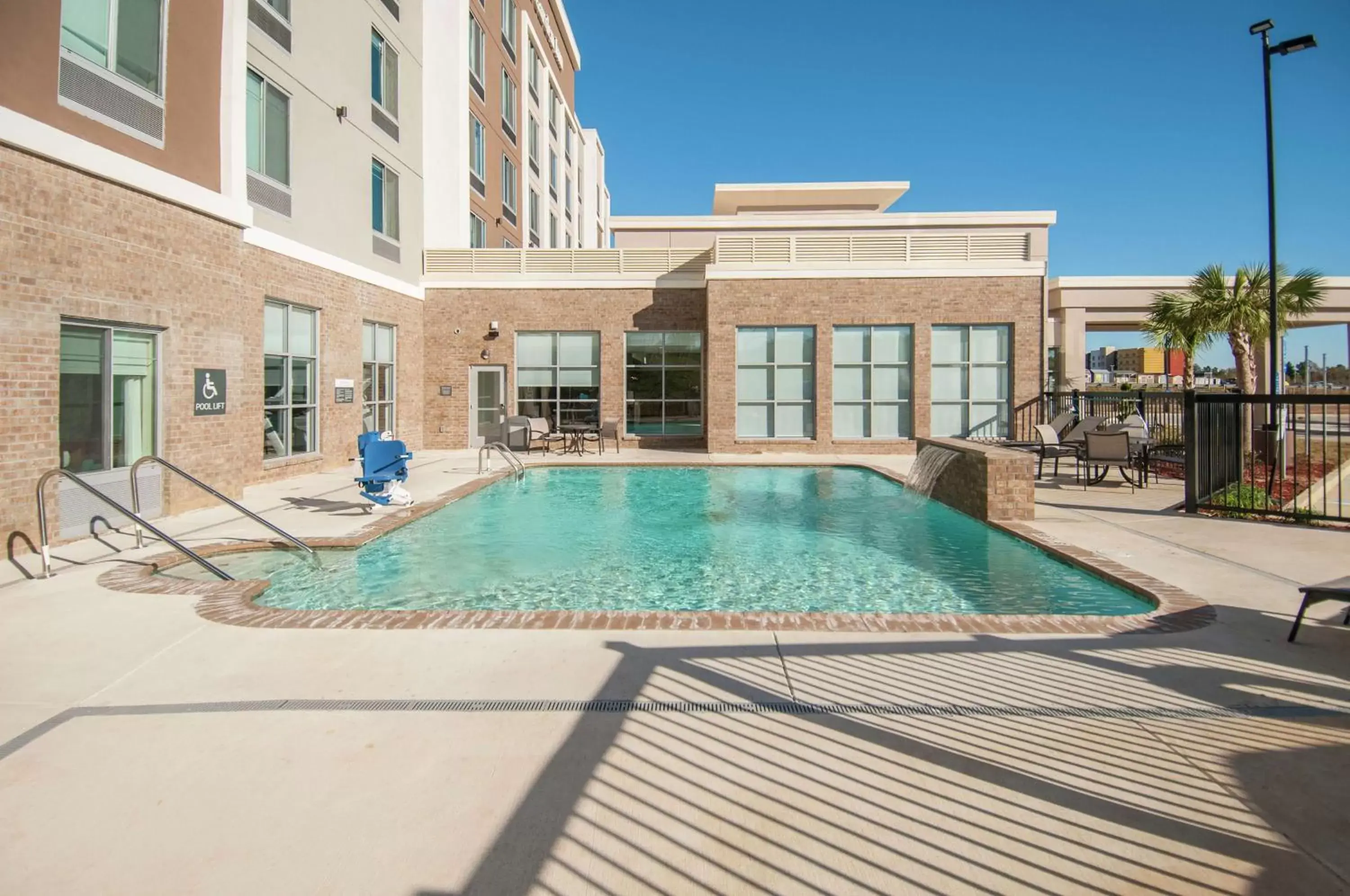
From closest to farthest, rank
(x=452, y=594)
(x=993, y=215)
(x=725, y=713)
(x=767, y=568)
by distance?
(x=725, y=713) → (x=452, y=594) → (x=767, y=568) → (x=993, y=215)

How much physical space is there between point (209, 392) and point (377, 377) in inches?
304

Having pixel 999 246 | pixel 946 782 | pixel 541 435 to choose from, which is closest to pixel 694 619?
pixel 946 782

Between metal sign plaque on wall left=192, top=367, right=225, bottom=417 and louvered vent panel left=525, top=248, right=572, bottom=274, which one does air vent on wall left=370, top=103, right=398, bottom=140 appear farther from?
metal sign plaque on wall left=192, top=367, right=225, bottom=417

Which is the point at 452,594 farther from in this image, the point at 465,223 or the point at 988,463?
the point at 465,223

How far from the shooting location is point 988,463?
9516 millimetres

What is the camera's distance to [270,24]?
12594 mm

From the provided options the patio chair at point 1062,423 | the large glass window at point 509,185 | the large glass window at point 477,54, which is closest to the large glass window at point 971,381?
the patio chair at point 1062,423

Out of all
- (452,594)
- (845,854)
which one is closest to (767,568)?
(452,594)

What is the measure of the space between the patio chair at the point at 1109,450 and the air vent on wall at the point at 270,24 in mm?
14236

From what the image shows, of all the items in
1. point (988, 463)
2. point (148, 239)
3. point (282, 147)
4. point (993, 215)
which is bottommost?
point (988, 463)

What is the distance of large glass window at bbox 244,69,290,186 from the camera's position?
12.2 m

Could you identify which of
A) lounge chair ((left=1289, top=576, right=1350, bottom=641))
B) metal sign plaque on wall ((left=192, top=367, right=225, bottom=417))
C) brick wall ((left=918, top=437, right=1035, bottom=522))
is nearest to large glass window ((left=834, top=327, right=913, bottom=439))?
brick wall ((left=918, top=437, right=1035, bottom=522))

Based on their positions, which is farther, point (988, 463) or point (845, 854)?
point (988, 463)

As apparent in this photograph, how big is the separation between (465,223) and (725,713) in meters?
20.8
